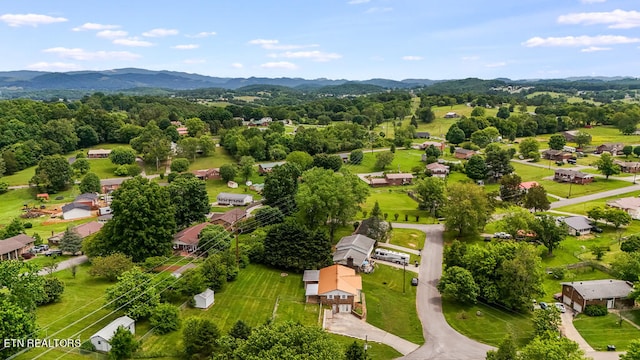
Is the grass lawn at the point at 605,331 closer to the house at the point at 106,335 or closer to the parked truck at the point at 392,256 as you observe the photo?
the parked truck at the point at 392,256

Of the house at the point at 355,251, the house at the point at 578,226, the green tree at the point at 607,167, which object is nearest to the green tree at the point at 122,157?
the house at the point at 355,251

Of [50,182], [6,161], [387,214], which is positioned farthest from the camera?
[6,161]

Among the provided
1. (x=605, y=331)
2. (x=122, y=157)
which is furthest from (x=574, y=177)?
(x=122, y=157)

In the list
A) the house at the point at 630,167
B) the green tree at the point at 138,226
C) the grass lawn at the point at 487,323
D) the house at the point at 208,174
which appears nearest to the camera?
the grass lawn at the point at 487,323

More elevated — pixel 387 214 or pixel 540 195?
pixel 540 195

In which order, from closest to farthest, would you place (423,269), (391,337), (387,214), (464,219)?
(391,337)
(423,269)
(464,219)
(387,214)

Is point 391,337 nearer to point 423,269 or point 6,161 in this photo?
point 423,269

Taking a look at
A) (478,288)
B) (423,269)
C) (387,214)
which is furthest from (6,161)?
(478,288)
